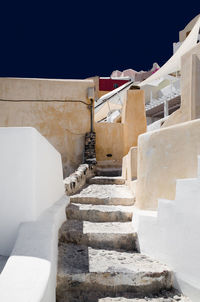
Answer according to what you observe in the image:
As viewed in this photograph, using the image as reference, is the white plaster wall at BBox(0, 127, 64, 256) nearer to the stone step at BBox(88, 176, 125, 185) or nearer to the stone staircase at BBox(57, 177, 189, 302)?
the stone staircase at BBox(57, 177, 189, 302)

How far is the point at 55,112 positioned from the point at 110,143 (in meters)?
2.66

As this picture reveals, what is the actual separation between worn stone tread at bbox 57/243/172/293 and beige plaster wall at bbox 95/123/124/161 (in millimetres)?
7967

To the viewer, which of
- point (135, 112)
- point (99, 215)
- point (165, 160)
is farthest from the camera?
point (135, 112)

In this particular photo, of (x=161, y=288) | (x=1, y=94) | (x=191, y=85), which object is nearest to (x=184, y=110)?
(x=191, y=85)

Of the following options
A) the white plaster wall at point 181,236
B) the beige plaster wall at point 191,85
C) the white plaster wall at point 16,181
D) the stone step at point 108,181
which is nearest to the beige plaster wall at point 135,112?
the stone step at point 108,181

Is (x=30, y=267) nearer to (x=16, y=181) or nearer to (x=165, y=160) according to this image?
(x=16, y=181)

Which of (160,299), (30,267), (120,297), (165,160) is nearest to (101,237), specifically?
(120,297)

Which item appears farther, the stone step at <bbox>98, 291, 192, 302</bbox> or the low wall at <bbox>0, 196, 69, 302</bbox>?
the stone step at <bbox>98, 291, 192, 302</bbox>

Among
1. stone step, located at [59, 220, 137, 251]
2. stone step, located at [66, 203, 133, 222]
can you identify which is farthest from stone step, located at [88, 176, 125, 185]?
stone step, located at [59, 220, 137, 251]

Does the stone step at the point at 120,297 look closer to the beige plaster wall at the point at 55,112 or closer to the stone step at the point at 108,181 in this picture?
the stone step at the point at 108,181

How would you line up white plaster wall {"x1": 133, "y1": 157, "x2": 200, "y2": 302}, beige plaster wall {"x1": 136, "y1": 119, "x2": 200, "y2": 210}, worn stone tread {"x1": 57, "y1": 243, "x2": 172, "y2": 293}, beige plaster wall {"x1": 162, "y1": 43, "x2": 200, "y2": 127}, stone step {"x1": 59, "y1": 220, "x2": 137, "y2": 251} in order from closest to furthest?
white plaster wall {"x1": 133, "y1": 157, "x2": 200, "y2": 302} → worn stone tread {"x1": 57, "y1": 243, "x2": 172, "y2": 293} → beige plaster wall {"x1": 136, "y1": 119, "x2": 200, "y2": 210} → stone step {"x1": 59, "y1": 220, "x2": 137, "y2": 251} → beige plaster wall {"x1": 162, "y1": 43, "x2": 200, "y2": 127}

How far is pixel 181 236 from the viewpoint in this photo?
2.97 m

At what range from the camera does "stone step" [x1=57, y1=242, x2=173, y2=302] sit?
2.87 m

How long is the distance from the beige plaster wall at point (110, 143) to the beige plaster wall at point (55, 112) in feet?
2.43
